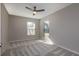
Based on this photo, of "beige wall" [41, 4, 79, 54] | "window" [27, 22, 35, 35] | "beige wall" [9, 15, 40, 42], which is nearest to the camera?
"beige wall" [41, 4, 79, 54]

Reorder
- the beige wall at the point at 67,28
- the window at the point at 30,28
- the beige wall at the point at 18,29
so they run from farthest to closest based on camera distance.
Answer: the window at the point at 30,28
the beige wall at the point at 18,29
the beige wall at the point at 67,28

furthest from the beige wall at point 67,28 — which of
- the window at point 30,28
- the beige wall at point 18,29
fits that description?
the beige wall at point 18,29

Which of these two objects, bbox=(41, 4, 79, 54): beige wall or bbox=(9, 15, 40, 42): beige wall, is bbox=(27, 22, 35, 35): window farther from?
bbox=(41, 4, 79, 54): beige wall

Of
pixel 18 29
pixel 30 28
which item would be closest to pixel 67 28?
pixel 30 28

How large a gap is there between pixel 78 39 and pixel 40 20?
3.11 metres

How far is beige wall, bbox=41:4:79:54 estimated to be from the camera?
8.30 ft

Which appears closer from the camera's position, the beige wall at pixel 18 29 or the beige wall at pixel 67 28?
A: the beige wall at pixel 67 28

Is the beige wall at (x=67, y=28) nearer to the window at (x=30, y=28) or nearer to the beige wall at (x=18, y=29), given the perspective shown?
the window at (x=30, y=28)

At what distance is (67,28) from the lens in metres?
2.91

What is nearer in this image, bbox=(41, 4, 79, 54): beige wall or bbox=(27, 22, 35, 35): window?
bbox=(41, 4, 79, 54): beige wall

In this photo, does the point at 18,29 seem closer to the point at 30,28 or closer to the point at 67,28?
the point at 30,28

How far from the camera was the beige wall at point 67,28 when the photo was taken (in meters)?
2.53

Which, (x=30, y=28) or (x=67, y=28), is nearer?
(x=67, y=28)

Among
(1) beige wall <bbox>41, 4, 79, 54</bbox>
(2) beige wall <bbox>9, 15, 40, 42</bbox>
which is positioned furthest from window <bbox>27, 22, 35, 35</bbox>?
(1) beige wall <bbox>41, 4, 79, 54</bbox>
